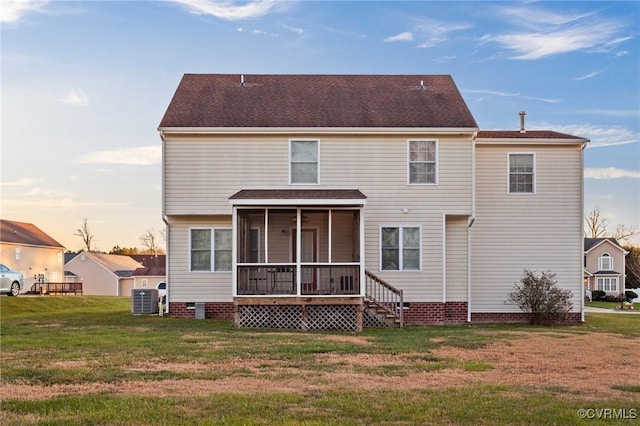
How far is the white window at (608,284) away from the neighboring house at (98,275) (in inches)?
1638

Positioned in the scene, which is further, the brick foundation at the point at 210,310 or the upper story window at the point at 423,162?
the brick foundation at the point at 210,310

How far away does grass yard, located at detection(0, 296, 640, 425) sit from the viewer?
9172 millimetres

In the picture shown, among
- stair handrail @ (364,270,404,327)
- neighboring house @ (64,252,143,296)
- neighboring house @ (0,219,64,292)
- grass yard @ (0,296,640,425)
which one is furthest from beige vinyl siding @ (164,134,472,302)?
neighboring house @ (64,252,143,296)

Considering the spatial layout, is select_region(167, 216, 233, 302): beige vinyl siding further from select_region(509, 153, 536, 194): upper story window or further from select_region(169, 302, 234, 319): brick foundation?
select_region(509, 153, 536, 194): upper story window

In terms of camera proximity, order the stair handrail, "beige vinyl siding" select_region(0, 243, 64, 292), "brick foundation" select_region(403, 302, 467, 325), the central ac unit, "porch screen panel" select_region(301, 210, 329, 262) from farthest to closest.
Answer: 1. "beige vinyl siding" select_region(0, 243, 64, 292)
2. the central ac unit
3. "porch screen panel" select_region(301, 210, 329, 262)
4. "brick foundation" select_region(403, 302, 467, 325)
5. the stair handrail

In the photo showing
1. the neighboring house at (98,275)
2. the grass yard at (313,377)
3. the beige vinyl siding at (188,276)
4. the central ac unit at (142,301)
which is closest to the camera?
the grass yard at (313,377)

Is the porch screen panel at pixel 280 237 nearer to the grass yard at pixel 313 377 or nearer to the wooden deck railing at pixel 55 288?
the grass yard at pixel 313 377

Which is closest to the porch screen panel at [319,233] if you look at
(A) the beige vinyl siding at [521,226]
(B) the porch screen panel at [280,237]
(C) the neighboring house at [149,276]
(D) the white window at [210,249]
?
(B) the porch screen panel at [280,237]

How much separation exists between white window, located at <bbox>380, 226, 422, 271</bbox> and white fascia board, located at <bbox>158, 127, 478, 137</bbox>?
122 inches

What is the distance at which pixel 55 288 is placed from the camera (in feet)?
166

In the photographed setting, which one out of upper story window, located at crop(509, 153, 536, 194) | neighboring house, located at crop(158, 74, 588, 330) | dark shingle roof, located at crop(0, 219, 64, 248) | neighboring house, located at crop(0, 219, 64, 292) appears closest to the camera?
neighboring house, located at crop(158, 74, 588, 330)

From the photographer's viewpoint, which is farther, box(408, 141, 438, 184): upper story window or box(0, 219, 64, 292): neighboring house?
box(0, 219, 64, 292): neighboring house

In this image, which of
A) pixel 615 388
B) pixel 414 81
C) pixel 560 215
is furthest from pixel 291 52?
pixel 615 388

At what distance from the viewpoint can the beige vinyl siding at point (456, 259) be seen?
80.2 feet
